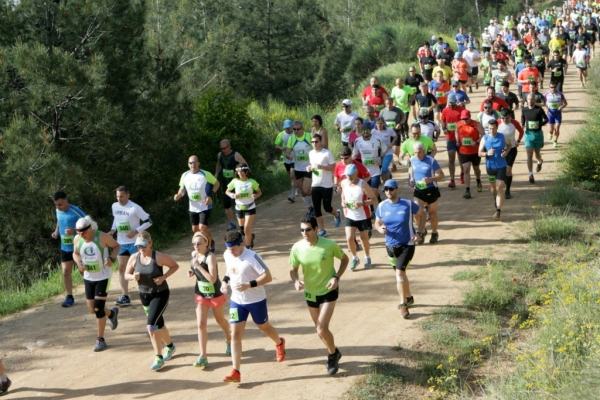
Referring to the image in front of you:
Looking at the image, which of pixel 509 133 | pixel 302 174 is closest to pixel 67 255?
pixel 302 174

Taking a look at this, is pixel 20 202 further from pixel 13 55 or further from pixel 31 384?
pixel 31 384

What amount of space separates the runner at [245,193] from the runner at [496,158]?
418cm

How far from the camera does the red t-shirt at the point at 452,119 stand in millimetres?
17062

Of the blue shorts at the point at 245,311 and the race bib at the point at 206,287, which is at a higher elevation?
the race bib at the point at 206,287

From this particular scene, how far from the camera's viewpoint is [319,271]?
30.7 ft

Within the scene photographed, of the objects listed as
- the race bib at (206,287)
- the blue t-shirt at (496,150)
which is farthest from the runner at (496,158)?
the race bib at (206,287)

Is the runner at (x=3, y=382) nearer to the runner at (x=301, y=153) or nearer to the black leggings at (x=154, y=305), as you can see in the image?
the black leggings at (x=154, y=305)

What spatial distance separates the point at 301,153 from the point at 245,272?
7.17 m

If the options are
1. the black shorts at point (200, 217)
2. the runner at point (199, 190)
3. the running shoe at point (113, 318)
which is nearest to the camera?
the running shoe at point (113, 318)

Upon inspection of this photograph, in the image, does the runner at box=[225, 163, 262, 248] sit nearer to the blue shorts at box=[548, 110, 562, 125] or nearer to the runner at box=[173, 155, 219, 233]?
the runner at box=[173, 155, 219, 233]

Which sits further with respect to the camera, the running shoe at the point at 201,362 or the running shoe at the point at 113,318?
the running shoe at the point at 113,318

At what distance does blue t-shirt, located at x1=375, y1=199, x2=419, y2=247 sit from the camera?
10969 millimetres

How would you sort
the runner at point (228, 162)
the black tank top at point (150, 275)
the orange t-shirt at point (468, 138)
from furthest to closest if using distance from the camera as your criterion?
the orange t-shirt at point (468, 138)
the runner at point (228, 162)
the black tank top at point (150, 275)

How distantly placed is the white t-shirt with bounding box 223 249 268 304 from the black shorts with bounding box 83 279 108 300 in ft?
7.27
